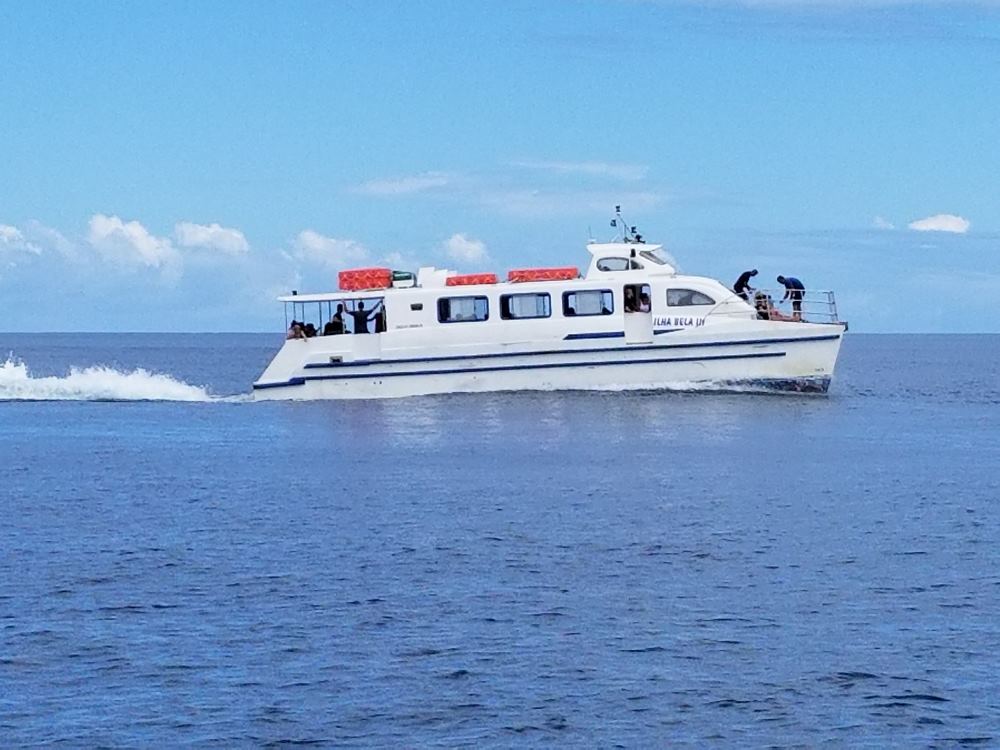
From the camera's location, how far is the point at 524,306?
152 feet

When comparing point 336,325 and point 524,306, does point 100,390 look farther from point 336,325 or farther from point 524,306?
point 524,306

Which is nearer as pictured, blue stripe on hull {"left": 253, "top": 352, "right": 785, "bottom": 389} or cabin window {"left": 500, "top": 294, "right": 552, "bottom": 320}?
blue stripe on hull {"left": 253, "top": 352, "right": 785, "bottom": 389}

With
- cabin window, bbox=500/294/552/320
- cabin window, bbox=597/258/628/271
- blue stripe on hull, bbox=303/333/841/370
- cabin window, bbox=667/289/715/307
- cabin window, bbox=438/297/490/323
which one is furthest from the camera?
cabin window, bbox=597/258/628/271

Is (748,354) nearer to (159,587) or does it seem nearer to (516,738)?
(159,587)

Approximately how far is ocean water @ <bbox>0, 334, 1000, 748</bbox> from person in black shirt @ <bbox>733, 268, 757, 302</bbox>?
24.8 ft

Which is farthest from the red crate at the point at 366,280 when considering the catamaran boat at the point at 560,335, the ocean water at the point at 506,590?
the ocean water at the point at 506,590

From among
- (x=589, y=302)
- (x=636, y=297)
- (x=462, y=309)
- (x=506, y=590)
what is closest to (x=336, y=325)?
(x=462, y=309)

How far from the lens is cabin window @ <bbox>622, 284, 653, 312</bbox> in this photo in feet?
150

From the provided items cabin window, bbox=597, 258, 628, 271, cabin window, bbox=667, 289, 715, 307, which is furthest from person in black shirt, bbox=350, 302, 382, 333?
cabin window, bbox=667, 289, 715, 307

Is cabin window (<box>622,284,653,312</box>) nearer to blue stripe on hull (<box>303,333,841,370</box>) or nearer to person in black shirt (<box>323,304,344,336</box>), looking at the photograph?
blue stripe on hull (<box>303,333,841,370</box>)

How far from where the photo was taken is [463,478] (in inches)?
1277

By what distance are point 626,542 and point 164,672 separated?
369 inches

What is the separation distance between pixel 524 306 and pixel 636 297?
3.25 meters

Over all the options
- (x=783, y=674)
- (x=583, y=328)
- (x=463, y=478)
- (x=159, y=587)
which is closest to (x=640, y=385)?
(x=583, y=328)
